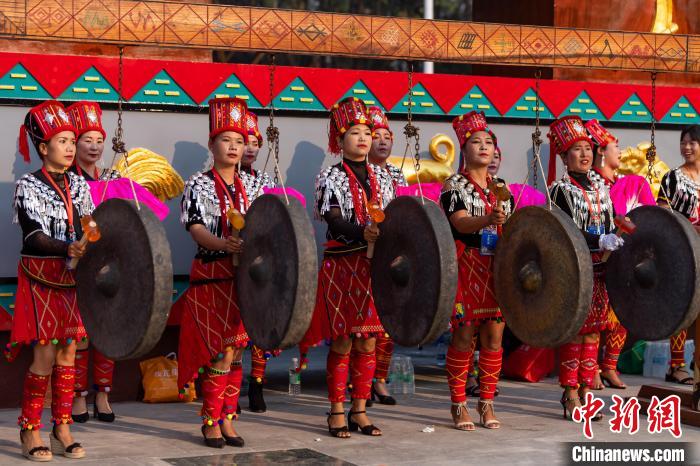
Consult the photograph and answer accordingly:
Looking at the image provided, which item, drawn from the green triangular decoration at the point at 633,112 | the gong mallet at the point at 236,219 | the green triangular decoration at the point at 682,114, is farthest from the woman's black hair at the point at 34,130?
the green triangular decoration at the point at 682,114

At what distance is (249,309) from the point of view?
633 centimetres

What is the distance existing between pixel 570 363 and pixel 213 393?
2.27m

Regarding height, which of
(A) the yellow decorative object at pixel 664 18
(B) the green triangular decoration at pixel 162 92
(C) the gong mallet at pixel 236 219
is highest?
(A) the yellow decorative object at pixel 664 18

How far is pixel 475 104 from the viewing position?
9391mm

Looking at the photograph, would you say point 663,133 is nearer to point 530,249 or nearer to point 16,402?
point 530,249

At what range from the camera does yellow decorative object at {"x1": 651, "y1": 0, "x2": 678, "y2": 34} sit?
454 inches

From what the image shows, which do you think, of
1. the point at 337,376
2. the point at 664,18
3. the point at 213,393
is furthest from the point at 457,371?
the point at 664,18

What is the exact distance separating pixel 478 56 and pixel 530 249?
122cm

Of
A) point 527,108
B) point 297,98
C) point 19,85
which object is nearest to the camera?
point 19,85

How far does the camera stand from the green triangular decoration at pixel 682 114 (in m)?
10.2

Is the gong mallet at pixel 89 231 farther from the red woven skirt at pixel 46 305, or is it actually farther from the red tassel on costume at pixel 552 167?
the red tassel on costume at pixel 552 167

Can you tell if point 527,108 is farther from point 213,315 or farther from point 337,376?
point 213,315

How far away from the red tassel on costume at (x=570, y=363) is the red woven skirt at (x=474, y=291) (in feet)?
1.95

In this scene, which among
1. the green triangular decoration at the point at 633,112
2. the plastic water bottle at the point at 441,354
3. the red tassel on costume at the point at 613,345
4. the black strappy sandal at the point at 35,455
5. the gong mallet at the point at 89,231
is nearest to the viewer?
the gong mallet at the point at 89,231
